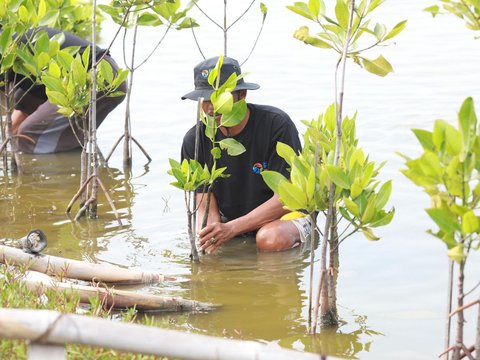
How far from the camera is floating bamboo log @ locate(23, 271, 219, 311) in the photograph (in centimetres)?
452

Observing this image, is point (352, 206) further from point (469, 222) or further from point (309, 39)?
point (469, 222)

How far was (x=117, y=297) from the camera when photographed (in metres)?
4.78

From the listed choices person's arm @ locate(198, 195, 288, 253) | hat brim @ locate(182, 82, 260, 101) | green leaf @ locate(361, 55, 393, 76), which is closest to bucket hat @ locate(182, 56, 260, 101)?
hat brim @ locate(182, 82, 260, 101)

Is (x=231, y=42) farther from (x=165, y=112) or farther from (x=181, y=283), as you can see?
(x=181, y=283)

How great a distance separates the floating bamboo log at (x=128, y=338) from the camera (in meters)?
2.63

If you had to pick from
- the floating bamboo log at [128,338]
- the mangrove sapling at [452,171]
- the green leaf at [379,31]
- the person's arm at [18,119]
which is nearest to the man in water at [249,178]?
the green leaf at [379,31]

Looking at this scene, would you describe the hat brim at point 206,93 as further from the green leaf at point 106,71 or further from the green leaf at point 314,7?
the green leaf at point 314,7

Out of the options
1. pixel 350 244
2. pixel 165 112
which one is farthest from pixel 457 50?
pixel 350 244

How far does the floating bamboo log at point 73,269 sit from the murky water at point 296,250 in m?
0.19

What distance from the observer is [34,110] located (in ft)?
29.1

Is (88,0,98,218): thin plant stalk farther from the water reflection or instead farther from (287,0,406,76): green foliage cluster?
(287,0,406,76): green foliage cluster

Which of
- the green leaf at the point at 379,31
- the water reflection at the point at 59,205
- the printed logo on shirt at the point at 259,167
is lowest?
the water reflection at the point at 59,205

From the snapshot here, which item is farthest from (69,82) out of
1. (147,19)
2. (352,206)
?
(352,206)

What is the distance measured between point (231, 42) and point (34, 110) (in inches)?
→ 172
